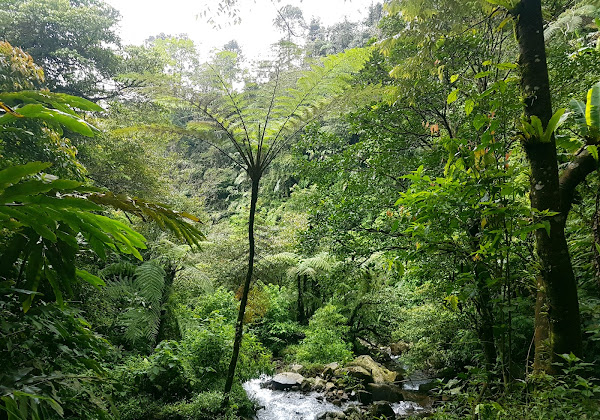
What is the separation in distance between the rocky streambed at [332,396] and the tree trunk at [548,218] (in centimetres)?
346

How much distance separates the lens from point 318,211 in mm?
3906

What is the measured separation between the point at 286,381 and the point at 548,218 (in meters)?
5.67

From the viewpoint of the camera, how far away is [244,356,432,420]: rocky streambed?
4.78 meters

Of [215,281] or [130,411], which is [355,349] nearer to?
[215,281]

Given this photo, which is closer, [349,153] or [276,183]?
[349,153]

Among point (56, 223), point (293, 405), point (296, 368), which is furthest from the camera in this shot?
point (296, 368)

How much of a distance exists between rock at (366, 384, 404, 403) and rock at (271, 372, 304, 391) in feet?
4.21

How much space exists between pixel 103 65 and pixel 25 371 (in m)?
7.40

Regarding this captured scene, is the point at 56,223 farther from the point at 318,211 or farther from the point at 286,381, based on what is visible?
the point at 286,381

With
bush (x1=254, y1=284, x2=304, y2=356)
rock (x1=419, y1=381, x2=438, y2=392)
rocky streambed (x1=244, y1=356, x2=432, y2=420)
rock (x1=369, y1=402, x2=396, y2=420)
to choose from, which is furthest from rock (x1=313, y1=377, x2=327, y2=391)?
bush (x1=254, y1=284, x2=304, y2=356)

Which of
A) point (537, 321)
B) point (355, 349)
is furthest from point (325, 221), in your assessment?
point (355, 349)

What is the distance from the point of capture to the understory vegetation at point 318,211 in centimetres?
112

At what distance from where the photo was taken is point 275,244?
7.96 metres

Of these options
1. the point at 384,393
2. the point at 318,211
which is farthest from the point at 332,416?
the point at 318,211
